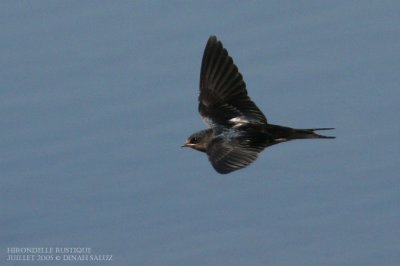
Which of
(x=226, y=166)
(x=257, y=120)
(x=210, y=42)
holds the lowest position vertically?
(x=226, y=166)

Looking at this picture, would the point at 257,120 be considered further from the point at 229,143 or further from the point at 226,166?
the point at 226,166

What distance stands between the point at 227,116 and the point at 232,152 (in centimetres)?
61

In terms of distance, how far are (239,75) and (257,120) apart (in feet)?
0.83

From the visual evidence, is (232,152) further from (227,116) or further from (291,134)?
(227,116)

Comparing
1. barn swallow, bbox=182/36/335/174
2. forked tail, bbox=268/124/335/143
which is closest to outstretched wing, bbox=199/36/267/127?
barn swallow, bbox=182/36/335/174

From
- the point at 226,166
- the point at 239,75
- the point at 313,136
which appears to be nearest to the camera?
the point at 226,166

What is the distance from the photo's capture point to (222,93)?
5922 millimetres

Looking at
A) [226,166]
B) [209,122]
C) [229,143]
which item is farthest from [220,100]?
[226,166]

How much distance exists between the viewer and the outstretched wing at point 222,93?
5793 mm

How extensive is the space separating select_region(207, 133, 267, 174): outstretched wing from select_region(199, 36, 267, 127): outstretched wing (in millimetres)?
267

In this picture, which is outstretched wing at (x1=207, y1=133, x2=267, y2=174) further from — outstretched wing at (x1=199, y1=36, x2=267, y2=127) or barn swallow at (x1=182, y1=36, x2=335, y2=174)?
outstretched wing at (x1=199, y1=36, x2=267, y2=127)

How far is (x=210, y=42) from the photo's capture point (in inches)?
228

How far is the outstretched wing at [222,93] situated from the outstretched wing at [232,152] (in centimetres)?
27

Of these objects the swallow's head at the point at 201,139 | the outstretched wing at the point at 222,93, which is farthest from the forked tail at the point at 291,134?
the swallow's head at the point at 201,139
